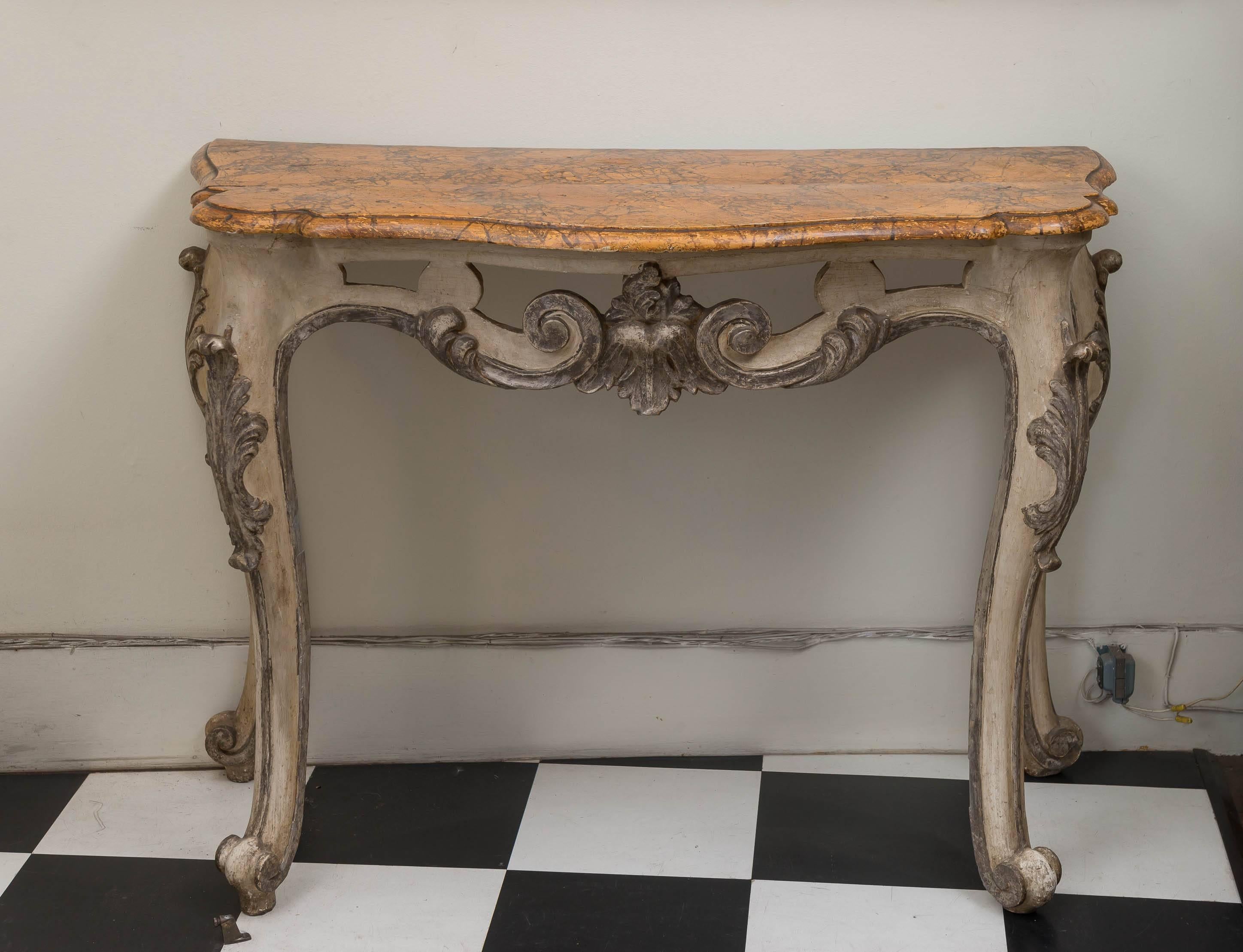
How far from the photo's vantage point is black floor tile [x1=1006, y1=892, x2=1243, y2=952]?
1330 millimetres

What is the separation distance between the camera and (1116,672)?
1701 millimetres

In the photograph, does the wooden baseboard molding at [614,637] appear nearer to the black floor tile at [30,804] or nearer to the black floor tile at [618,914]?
the black floor tile at [30,804]

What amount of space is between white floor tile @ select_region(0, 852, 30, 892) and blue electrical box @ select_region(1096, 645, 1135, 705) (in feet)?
4.95

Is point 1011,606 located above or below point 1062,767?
above

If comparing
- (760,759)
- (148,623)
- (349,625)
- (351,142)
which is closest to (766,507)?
(760,759)

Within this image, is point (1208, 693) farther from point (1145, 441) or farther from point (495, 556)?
point (495, 556)

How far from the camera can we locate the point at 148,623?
1.68 metres

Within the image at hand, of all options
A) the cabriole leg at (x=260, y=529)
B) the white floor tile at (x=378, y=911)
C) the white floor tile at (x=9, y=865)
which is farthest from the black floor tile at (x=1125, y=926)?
the white floor tile at (x=9, y=865)

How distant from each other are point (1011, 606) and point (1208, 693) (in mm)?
641

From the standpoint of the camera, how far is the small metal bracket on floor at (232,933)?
53.0 inches

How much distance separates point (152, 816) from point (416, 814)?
1.20 feet

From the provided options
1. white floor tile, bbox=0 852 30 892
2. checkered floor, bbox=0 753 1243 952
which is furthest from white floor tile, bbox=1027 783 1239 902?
white floor tile, bbox=0 852 30 892

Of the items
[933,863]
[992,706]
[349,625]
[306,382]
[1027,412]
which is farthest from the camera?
[349,625]

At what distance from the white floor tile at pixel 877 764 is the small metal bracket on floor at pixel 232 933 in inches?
29.5
